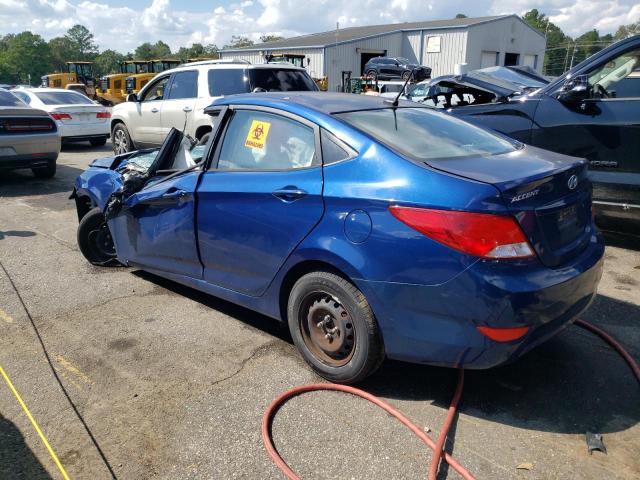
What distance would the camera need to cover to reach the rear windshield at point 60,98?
1404cm

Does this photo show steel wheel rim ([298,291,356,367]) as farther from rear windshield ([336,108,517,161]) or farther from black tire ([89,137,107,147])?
black tire ([89,137,107,147])

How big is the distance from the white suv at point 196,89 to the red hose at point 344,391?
5.62 metres

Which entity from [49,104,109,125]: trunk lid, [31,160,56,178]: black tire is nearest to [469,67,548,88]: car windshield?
[31,160,56,178]: black tire

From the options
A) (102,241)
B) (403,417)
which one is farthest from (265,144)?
(102,241)

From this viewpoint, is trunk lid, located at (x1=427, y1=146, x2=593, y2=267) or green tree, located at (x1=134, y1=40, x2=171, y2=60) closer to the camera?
trunk lid, located at (x1=427, y1=146, x2=593, y2=267)

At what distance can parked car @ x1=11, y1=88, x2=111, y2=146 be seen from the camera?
45.1 feet

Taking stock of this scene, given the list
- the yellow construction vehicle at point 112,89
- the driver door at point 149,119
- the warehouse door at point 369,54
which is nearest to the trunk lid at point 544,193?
the driver door at point 149,119

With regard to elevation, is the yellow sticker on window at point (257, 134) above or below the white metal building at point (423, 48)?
below

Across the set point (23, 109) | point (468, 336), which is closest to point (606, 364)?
point (468, 336)

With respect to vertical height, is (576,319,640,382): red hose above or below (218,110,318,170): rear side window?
below

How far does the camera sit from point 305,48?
36812 mm

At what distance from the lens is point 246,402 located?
3.10 metres

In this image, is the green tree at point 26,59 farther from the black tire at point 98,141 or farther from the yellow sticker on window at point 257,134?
Result: the yellow sticker on window at point 257,134

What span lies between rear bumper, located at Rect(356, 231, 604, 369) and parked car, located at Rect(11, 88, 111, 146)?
1312cm
